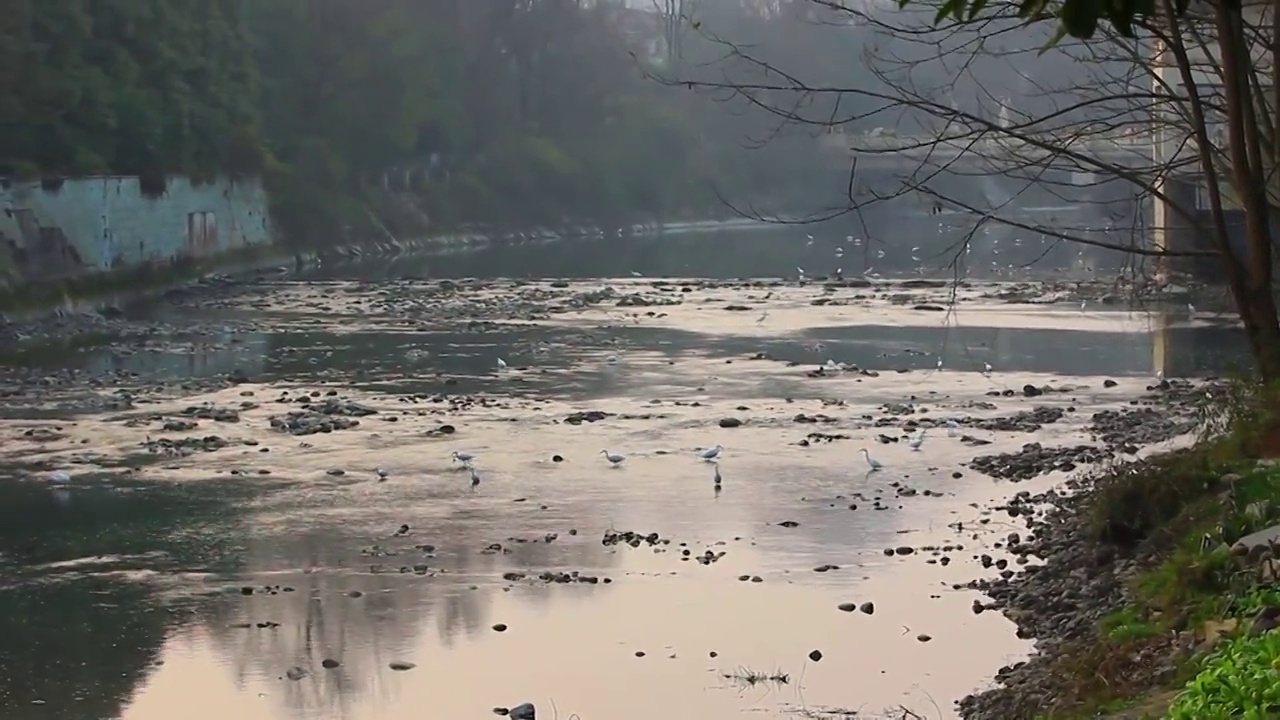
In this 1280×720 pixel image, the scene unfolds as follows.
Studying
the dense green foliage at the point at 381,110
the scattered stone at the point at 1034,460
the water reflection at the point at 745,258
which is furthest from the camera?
the water reflection at the point at 745,258

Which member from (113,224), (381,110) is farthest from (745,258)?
(113,224)

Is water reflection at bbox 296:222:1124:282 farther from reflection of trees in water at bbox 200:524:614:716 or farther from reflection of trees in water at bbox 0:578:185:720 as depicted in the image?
reflection of trees in water at bbox 0:578:185:720

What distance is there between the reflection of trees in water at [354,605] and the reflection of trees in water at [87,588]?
0.53 m

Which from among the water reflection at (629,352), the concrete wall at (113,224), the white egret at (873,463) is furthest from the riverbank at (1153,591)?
the concrete wall at (113,224)

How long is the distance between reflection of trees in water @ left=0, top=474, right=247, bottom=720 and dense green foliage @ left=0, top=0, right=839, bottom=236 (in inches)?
509

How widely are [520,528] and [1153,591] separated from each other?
5.94 meters

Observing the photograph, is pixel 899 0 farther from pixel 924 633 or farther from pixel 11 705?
pixel 11 705

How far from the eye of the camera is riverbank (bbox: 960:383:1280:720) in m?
6.30

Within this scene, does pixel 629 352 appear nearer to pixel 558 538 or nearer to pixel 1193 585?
pixel 558 538

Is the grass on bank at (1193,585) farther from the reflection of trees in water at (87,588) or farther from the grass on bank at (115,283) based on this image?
the grass on bank at (115,283)

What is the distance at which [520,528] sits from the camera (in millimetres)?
13789

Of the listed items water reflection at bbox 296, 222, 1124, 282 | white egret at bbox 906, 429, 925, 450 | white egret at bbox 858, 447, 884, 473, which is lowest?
white egret at bbox 858, 447, 884, 473

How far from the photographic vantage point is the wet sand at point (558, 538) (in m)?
9.88

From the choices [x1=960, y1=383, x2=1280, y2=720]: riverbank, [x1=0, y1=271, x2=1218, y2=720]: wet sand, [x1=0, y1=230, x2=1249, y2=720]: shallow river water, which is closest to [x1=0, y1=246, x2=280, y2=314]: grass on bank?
[x1=0, y1=230, x2=1249, y2=720]: shallow river water
